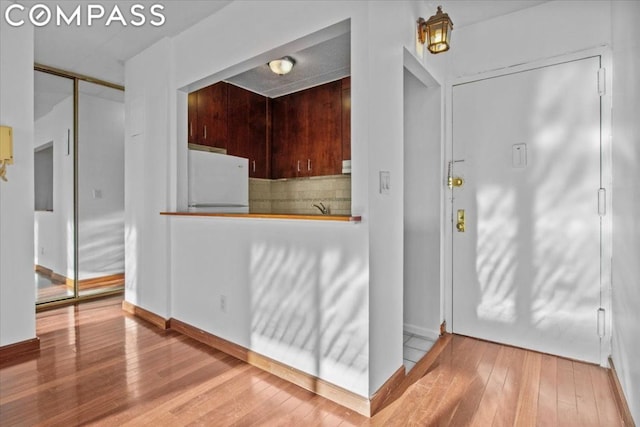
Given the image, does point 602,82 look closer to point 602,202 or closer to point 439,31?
point 602,202

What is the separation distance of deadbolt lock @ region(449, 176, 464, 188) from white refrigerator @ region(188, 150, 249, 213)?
191cm

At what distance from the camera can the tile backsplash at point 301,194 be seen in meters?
4.09

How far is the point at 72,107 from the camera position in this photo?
378 centimetres

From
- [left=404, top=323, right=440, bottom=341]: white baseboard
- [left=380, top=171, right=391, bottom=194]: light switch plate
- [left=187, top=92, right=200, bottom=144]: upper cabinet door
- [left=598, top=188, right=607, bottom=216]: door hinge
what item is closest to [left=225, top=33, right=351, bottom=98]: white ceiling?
[left=187, top=92, right=200, bottom=144]: upper cabinet door

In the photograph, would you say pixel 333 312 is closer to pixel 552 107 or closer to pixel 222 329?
pixel 222 329

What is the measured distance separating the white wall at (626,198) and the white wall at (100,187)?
460cm

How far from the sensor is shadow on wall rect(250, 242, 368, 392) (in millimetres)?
1800

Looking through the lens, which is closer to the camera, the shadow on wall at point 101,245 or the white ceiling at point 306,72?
the white ceiling at point 306,72

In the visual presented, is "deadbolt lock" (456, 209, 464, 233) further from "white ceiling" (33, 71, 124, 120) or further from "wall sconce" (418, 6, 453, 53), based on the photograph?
"white ceiling" (33, 71, 124, 120)

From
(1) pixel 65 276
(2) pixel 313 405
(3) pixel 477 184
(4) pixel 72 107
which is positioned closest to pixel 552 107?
(3) pixel 477 184

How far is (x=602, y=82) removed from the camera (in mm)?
2209

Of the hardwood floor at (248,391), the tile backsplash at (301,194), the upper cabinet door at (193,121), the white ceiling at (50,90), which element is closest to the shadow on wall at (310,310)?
the hardwood floor at (248,391)

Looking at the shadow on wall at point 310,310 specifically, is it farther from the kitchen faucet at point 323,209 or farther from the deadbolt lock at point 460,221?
the kitchen faucet at point 323,209

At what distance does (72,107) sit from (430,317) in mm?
4230
